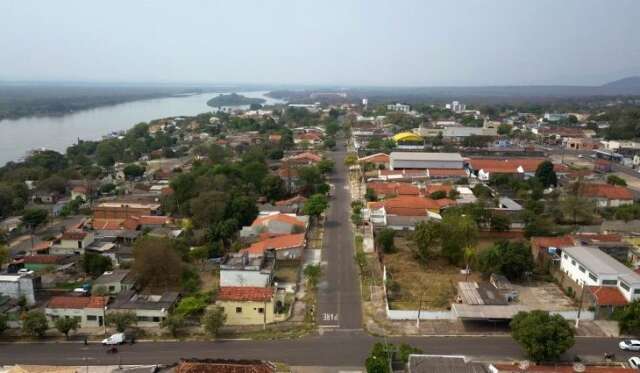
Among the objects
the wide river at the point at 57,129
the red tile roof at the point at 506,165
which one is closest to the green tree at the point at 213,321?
the red tile roof at the point at 506,165

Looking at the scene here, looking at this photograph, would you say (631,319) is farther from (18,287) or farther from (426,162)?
(426,162)

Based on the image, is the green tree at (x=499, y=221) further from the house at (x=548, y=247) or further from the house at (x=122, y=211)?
the house at (x=122, y=211)

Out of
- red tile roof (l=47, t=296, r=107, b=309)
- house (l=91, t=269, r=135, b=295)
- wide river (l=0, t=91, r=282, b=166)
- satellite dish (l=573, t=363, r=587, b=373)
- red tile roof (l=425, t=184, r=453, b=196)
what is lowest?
wide river (l=0, t=91, r=282, b=166)

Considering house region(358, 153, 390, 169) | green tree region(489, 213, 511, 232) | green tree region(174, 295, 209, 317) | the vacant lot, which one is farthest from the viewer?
house region(358, 153, 390, 169)

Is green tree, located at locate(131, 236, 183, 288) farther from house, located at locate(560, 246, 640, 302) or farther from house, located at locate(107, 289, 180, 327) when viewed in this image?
house, located at locate(560, 246, 640, 302)

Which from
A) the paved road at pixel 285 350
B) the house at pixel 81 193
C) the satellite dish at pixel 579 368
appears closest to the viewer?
the satellite dish at pixel 579 368

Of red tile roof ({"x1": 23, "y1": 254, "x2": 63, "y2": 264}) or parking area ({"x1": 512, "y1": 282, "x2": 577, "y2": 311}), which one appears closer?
parking area ({"x1": 512, "y1": 282, "x2": 577, "y2": 311})

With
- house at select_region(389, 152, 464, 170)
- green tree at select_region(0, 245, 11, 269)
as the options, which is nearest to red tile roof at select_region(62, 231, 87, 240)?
green tree at select_region(0, 245, 11, 269)
